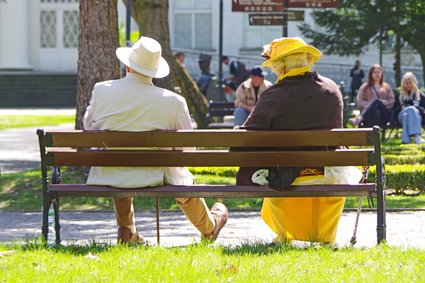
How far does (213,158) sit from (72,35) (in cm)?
4912

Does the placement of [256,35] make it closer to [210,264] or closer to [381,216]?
[381,216]

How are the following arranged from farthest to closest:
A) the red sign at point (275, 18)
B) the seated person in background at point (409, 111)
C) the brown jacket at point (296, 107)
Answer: the red sign at point (275, 18)
the seated person in background at point (409, 111)
the brown jacket at point (296, 107)

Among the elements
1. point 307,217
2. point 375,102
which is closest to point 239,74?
point 375,102

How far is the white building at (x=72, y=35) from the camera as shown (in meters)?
54.3

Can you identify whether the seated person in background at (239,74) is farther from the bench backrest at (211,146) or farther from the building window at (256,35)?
the bench backrest at (211,146)

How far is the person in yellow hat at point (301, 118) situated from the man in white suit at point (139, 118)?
1.76 feet

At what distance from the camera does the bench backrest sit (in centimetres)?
863

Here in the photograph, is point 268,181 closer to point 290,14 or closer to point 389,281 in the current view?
point 389,281

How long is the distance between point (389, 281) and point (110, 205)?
258 inches

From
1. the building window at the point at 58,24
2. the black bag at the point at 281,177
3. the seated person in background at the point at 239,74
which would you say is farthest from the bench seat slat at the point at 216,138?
the building window at the point at 58,24

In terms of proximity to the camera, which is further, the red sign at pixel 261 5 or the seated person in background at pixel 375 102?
the red sign at pixel 261 5

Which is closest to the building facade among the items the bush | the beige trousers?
the bush

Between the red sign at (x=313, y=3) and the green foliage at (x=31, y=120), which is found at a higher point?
the red sign at (x=313, y=3)

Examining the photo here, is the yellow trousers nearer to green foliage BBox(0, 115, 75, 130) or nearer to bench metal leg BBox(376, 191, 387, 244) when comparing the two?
bench metal leg BBox(376, 191, 387, 244)
